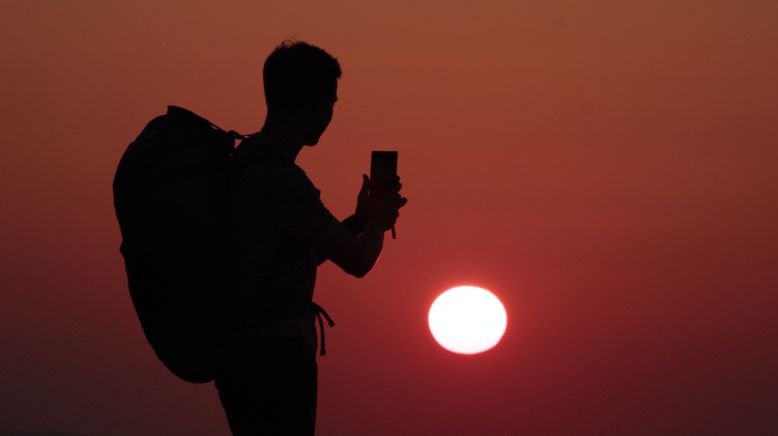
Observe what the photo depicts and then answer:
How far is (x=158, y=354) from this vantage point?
215 inches

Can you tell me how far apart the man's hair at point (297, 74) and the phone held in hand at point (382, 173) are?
0.60 metres

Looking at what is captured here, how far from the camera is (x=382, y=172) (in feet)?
20.4

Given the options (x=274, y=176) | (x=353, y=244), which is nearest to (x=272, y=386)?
(x=353, y=244)

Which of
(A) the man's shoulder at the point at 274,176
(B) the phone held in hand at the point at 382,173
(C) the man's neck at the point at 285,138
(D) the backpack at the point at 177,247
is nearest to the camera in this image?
(D) the backpack at the point at 177,247

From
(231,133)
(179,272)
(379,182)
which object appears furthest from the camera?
(379,182)

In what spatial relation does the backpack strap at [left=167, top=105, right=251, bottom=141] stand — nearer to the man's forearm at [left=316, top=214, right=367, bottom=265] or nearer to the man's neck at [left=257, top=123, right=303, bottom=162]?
the man's neck at [left=257, top=123, right=303, bottom=162]

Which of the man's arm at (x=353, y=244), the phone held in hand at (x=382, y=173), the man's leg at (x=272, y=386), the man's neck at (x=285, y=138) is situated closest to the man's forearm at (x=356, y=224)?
the phone held in hand at (x=382, y=173)

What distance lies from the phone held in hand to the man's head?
0.53 m

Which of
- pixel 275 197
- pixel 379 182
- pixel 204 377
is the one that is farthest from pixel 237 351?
pixel 379 182

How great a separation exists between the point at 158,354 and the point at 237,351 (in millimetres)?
317

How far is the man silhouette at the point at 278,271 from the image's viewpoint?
547 centimetres

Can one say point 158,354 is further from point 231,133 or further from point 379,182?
point 379,182

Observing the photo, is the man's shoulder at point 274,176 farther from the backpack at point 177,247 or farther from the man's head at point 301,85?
the man's head at point 301,85

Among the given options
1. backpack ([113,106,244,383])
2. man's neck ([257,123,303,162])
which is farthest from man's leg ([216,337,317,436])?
man's neck ([257,123,303,162])
